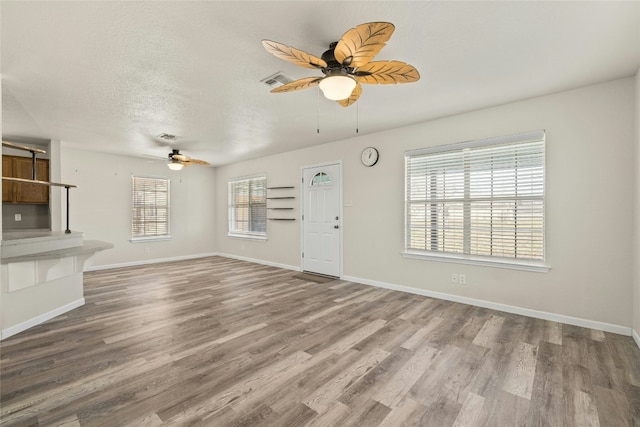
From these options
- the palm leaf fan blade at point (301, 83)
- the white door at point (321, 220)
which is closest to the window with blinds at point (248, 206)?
the white door at point (321, 220)

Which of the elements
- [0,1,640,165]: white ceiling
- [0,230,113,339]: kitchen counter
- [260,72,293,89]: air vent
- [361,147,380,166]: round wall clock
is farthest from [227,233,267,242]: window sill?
[260,72,293,89]: air vent

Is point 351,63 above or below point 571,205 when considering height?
above

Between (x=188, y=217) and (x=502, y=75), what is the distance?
24.4 feet

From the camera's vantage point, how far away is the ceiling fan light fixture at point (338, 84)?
2002mm

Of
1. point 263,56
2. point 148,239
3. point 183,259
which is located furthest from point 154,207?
point 263,56

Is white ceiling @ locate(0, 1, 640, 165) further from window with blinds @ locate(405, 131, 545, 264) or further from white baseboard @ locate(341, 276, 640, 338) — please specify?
white baseboard @ locate(341, 276, 640, 338)

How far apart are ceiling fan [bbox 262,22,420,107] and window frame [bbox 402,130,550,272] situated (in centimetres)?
218

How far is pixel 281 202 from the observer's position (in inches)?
258

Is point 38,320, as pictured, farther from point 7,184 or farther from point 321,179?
point 321,179

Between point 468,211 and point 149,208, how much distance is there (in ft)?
22.9

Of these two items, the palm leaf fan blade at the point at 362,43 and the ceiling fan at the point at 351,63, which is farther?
the ceiling fan at the point at 351,63

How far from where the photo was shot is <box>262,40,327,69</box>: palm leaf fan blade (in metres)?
1.70

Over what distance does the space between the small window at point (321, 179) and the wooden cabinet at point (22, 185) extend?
16.1 ft

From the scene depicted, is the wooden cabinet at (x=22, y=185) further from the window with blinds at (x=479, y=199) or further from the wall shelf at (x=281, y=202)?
the window with blinds at (x=479, y=199)
